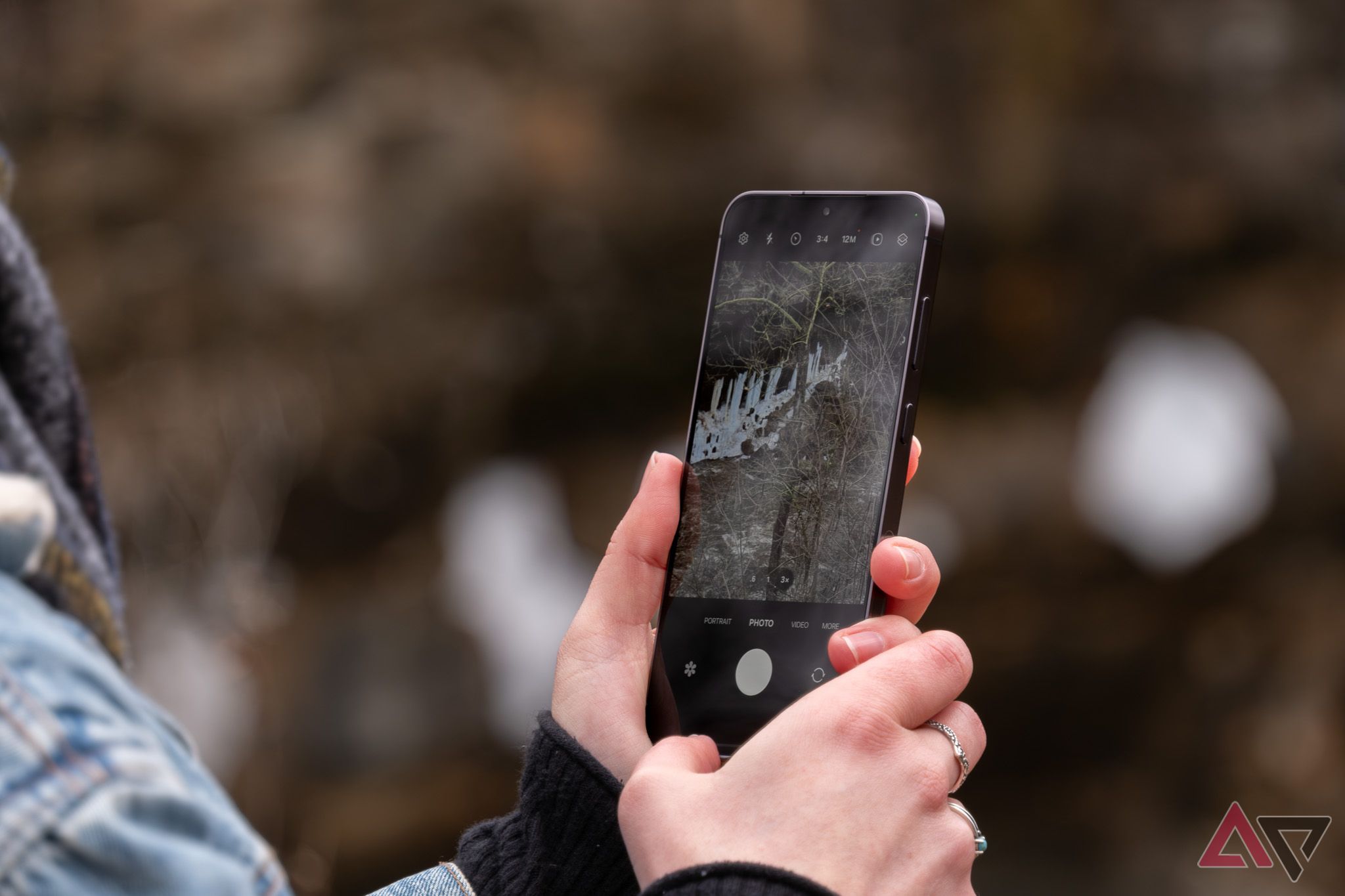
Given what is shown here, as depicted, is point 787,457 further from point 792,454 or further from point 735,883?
point 735,883

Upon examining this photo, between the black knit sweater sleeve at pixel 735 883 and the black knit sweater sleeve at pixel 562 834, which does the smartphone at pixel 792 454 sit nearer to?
the black knit sweater sleeve at pixel 562 834

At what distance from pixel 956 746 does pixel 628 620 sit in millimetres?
201

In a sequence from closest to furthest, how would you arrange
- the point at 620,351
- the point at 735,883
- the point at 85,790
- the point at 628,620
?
the point at 85,790
the point at 735,883
the point at 628,620
the point at 620,351

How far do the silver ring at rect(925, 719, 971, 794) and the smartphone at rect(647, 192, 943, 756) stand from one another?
0.10 meters

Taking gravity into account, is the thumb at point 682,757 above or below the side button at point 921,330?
below

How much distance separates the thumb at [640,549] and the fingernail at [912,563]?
13 centimetres

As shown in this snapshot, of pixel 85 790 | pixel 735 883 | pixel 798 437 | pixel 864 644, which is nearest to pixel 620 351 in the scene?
pixel 798 437

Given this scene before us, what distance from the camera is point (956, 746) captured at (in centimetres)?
44

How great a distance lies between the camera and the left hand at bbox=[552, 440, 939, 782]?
54 cm

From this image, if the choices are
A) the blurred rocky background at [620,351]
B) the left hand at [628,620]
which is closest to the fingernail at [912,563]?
the left hand at [628,620]

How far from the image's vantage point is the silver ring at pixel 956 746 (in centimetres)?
44

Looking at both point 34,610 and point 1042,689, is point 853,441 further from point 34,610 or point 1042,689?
point 1042,689

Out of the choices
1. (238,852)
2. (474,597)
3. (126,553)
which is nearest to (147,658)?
(126,553)

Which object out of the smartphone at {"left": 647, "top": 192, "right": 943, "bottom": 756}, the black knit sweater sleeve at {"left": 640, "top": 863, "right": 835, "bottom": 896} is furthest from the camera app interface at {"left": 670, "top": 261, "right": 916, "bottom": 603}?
the black knit sweater sleeve at {"left": 640, "top": 863, "right": 835, "bottom": 896}
